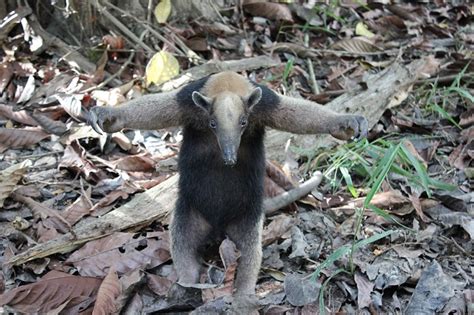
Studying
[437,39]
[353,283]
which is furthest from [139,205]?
[437,39]

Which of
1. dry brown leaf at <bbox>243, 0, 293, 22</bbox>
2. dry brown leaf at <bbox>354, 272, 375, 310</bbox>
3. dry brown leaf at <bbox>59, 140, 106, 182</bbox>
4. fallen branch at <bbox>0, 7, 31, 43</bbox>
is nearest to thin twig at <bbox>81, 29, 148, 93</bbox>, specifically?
dry brown leaf at <bbox>59, 140, 106, 182</bbox>

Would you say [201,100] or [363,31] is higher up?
[201,100]

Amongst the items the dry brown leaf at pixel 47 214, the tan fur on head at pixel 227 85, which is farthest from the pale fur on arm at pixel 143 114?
the dry brown leaf at pixel 47 214

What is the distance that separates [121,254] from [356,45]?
14.4 ft

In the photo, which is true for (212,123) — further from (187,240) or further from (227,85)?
(187,240)

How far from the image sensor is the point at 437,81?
23.5ft

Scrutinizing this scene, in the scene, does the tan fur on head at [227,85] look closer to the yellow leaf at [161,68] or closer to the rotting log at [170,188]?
the rotting log at [170,188]

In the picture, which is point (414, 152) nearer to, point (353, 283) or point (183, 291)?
point (353, 283)

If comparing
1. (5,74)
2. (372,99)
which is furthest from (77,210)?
(372,99)

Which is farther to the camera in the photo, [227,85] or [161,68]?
[161,68]

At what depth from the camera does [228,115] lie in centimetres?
435

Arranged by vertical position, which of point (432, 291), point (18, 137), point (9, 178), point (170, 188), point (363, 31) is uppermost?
point (9, 178)

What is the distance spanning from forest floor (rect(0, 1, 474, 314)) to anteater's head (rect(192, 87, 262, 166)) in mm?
778

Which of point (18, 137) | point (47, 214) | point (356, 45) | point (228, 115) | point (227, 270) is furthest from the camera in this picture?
point (356, 45)
